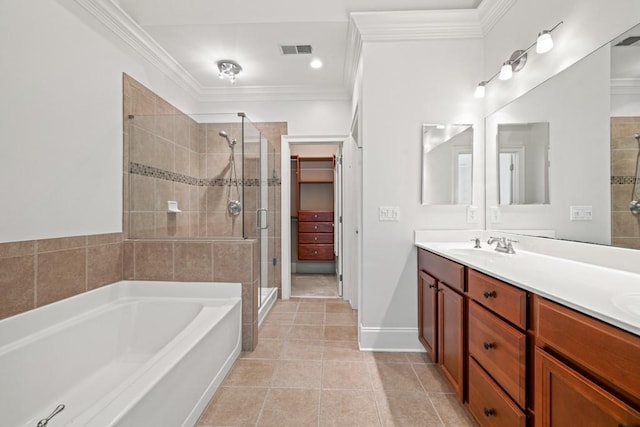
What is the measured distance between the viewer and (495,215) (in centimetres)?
Result: 223

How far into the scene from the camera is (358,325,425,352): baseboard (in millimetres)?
2311

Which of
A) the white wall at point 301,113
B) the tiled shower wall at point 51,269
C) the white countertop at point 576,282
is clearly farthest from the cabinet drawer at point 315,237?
the white countertop at point 576,282

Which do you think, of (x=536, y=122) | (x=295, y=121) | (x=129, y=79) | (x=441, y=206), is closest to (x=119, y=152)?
(x=129, y=79)

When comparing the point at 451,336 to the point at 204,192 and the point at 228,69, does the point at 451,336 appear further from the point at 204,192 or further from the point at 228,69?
the point at 228,69

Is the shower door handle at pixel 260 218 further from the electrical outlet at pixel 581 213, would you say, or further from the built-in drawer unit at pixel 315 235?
the electrical outlet at pixel 581 213

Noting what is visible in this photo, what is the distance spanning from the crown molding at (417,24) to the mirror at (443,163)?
73cm

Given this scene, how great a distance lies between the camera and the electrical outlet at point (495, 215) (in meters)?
2.20

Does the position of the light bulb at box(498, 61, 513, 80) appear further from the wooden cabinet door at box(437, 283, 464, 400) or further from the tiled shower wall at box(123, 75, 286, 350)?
the tiled shower wall at box(123, 75, 286, 350)

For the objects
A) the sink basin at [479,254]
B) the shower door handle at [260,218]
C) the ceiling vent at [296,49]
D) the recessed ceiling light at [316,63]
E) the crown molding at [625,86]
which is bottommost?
the sink basin at [479,254]

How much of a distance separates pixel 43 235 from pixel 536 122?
297 cm

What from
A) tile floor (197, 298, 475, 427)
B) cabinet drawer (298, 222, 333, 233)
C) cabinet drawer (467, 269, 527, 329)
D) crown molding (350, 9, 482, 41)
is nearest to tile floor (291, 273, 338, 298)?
cabinet drawer (298, 222, 333, 233)

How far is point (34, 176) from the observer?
Result: 1575mm

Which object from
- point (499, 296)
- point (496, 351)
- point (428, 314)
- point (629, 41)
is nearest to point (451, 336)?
point (428, 314)

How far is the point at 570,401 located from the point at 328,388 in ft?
4.34
